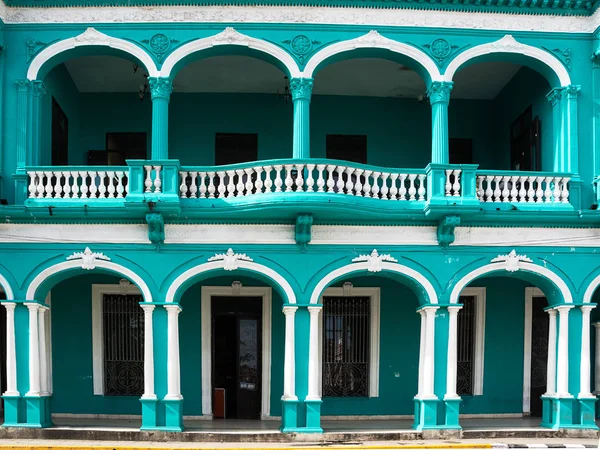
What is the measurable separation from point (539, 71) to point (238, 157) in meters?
6.08

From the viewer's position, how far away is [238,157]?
16484 mm

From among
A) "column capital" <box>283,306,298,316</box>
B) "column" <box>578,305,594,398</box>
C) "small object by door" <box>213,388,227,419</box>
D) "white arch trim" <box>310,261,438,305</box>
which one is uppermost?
"white arch trim" <box>310,261,438,305</box>

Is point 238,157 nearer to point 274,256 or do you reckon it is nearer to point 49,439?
point 274,256

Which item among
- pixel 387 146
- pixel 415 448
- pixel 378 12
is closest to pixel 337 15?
pixel 378 12

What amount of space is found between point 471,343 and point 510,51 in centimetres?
561

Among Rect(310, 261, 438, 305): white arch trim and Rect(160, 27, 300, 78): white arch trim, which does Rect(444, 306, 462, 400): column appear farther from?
Rect(160, 27, 300, 78): white arch trim

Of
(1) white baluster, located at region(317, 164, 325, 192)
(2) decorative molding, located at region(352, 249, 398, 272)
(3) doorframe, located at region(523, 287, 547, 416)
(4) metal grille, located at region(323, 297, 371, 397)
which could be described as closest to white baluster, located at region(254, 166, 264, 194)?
(1) white baluster, located at region(317, 164, 325, 192)

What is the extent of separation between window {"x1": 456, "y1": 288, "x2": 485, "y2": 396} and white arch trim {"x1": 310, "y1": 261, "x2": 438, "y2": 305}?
7.72ft

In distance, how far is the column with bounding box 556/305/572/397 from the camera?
1362cm

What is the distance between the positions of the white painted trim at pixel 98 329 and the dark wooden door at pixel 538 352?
7.82m

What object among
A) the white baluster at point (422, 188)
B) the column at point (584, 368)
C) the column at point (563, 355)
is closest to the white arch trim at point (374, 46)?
the white baluster at point (422, 188)

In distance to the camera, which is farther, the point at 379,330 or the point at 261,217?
the point at 379,330

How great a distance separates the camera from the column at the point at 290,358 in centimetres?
1334

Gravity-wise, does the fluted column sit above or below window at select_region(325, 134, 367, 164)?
below
